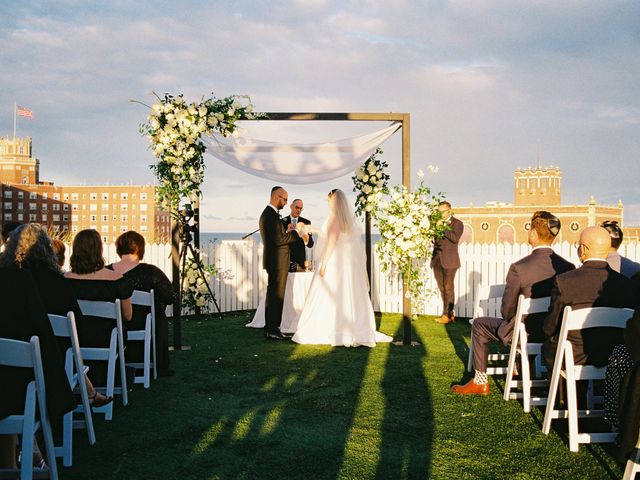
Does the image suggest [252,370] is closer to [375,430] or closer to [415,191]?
[375,430]

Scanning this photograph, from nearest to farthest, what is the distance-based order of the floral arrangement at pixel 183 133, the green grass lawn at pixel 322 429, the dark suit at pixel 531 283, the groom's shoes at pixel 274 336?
the green grass lawn at pixel 322 429
the dark suit at pixel 531 283
the floral arrangement at pixel 183 133
the groom's shoes at pixel 274 336

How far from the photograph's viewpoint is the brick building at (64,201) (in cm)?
12762

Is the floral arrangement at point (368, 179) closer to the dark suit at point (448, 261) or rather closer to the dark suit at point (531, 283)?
the dark suit at point (448, 261)

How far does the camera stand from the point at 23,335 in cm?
311

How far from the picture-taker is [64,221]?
14012cm

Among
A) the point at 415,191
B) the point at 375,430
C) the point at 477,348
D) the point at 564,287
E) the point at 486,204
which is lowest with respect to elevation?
the point at 375,430

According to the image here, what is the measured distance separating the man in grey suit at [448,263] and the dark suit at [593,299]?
19.7 feet

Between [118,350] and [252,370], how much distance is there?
6.11 ft

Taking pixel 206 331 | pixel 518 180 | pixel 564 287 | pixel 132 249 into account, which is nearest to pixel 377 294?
pixel 206 331

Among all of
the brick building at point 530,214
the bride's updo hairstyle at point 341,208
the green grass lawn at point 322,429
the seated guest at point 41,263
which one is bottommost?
the green grass lawn at point 322,429

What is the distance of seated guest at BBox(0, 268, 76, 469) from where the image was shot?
3043 mm

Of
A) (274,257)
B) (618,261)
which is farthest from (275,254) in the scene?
(618,261)

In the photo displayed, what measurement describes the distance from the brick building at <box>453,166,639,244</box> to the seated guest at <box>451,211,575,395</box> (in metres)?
86.2

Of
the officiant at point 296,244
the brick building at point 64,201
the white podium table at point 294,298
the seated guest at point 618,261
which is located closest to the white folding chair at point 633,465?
the seated guest at point 618,261
